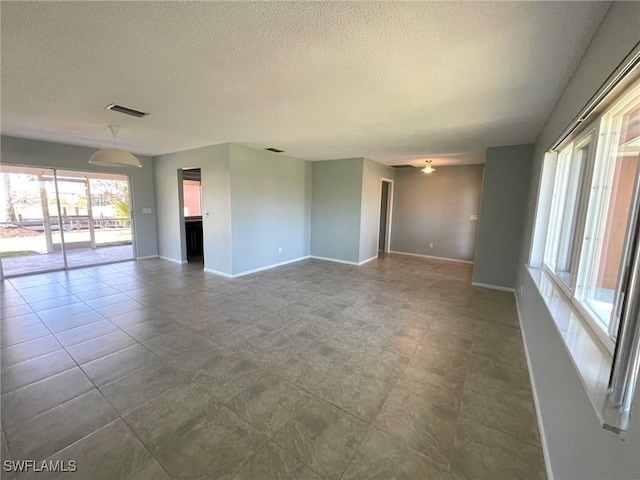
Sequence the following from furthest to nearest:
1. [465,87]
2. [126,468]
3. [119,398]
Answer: [465,87], [119,398], [126,468]

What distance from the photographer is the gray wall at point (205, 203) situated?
16.6 feet

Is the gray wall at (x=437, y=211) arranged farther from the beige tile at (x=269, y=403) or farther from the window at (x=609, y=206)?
the beige tile at (x=269, y=403)

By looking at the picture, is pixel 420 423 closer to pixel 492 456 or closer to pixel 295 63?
pixel 492 456

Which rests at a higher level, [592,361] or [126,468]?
[592,361]

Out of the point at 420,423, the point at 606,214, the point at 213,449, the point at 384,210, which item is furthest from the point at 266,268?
the point at 606,214

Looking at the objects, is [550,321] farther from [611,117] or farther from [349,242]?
[349,242]

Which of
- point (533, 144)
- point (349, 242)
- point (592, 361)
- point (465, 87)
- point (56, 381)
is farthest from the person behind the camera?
point (349, 242)

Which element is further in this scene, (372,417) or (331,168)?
(331,168)

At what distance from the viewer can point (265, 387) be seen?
212 cm

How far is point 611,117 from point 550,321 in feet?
4.53

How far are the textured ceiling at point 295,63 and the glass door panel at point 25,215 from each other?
80.4 inches

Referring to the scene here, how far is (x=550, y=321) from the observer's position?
1.86 meters

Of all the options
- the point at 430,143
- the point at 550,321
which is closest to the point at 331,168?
the point at 430,143

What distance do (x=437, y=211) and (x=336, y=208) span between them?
2.95 m
